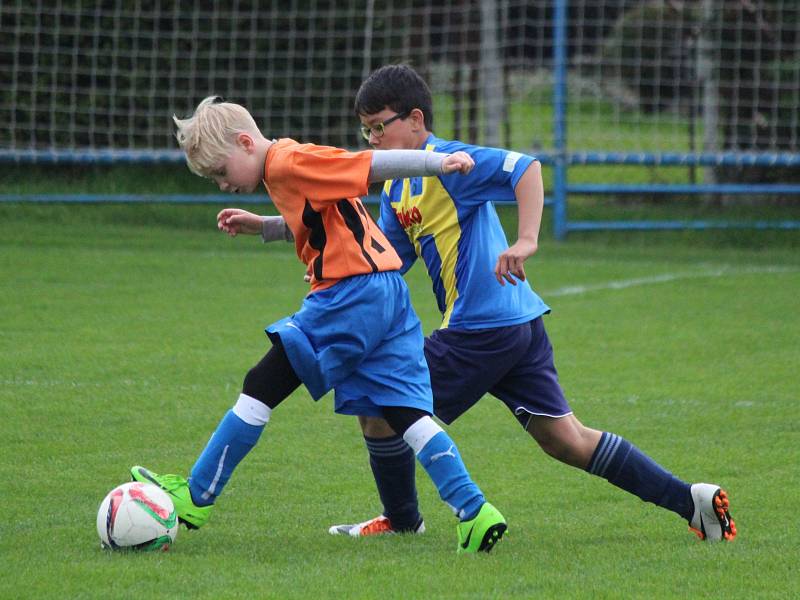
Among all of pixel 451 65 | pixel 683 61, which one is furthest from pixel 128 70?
pixel 683 61

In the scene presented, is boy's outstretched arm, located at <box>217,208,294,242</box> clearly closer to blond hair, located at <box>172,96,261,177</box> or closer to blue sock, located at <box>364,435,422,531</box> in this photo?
blond hair, located at <box>172,96,261,177</box>

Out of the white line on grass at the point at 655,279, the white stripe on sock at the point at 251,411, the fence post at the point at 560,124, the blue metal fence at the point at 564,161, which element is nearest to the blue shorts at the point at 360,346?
the white stripe on sock at the point at 251,411

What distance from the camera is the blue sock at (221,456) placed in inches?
161

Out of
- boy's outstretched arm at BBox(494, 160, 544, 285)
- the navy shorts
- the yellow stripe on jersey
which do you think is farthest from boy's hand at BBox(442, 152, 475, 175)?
the navy shorts

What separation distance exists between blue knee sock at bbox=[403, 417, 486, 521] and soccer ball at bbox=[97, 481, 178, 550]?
750mm

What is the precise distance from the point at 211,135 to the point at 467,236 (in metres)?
0.90

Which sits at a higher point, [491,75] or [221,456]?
[491,75]

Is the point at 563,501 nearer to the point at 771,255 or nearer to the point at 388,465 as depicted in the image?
the point at 388,465

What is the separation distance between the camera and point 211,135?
399 centimetres

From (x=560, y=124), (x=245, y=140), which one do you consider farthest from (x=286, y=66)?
(x=245, y=140)

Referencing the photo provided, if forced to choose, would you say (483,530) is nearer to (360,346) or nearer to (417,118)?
(360,346)

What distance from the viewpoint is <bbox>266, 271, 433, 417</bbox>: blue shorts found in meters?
4.01

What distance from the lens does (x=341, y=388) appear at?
4113mm

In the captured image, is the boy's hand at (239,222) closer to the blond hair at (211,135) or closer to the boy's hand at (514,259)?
the blond hair at (211,135)
